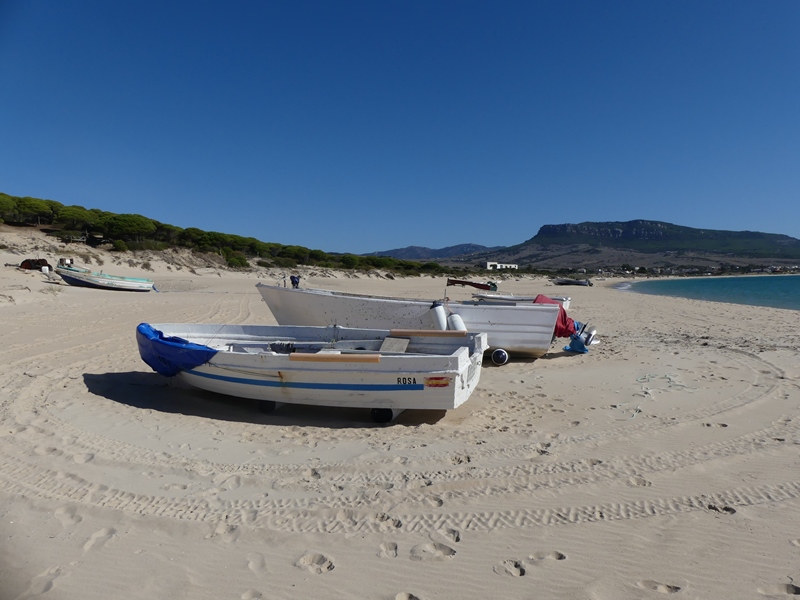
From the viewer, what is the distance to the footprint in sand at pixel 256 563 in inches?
119

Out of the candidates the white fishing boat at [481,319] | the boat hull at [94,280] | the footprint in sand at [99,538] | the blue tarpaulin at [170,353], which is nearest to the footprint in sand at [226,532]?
the footprint in sand at [99,538]

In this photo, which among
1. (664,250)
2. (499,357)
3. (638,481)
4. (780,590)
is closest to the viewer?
(780,590)

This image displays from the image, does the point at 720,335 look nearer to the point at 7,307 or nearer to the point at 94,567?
the point at 94,567

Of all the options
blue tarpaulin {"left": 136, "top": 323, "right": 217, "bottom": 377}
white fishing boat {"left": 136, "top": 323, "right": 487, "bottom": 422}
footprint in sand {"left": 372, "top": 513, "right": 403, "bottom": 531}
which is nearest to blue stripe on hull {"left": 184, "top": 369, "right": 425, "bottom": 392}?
white fishing boat {"left": 136, "top": 323, "right": 487, "bottom": 422}

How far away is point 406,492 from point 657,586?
1.91 meters

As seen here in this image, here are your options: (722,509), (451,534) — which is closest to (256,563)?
(451,534)

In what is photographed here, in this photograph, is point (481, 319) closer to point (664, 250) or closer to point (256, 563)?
point (256, 563)

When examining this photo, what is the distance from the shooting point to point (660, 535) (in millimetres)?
3449

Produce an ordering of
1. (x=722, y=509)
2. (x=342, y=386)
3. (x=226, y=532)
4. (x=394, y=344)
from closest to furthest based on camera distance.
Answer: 1. (x=226, y=532)
2. (x=722, y=509)
3. (x=342, y=386)
4. (x=394, y=344)

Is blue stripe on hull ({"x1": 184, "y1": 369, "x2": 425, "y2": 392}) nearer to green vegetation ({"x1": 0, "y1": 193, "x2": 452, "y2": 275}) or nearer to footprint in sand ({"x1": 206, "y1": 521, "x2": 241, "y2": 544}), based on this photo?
footprint in sand ({"x1": 206, "y1": 521, "x2": 241, "y2": 544})

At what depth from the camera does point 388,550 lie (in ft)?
10.7

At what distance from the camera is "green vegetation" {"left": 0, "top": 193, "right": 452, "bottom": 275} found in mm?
40859

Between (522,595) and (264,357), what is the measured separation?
13.6ft

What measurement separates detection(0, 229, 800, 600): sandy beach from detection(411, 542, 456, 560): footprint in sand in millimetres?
14
